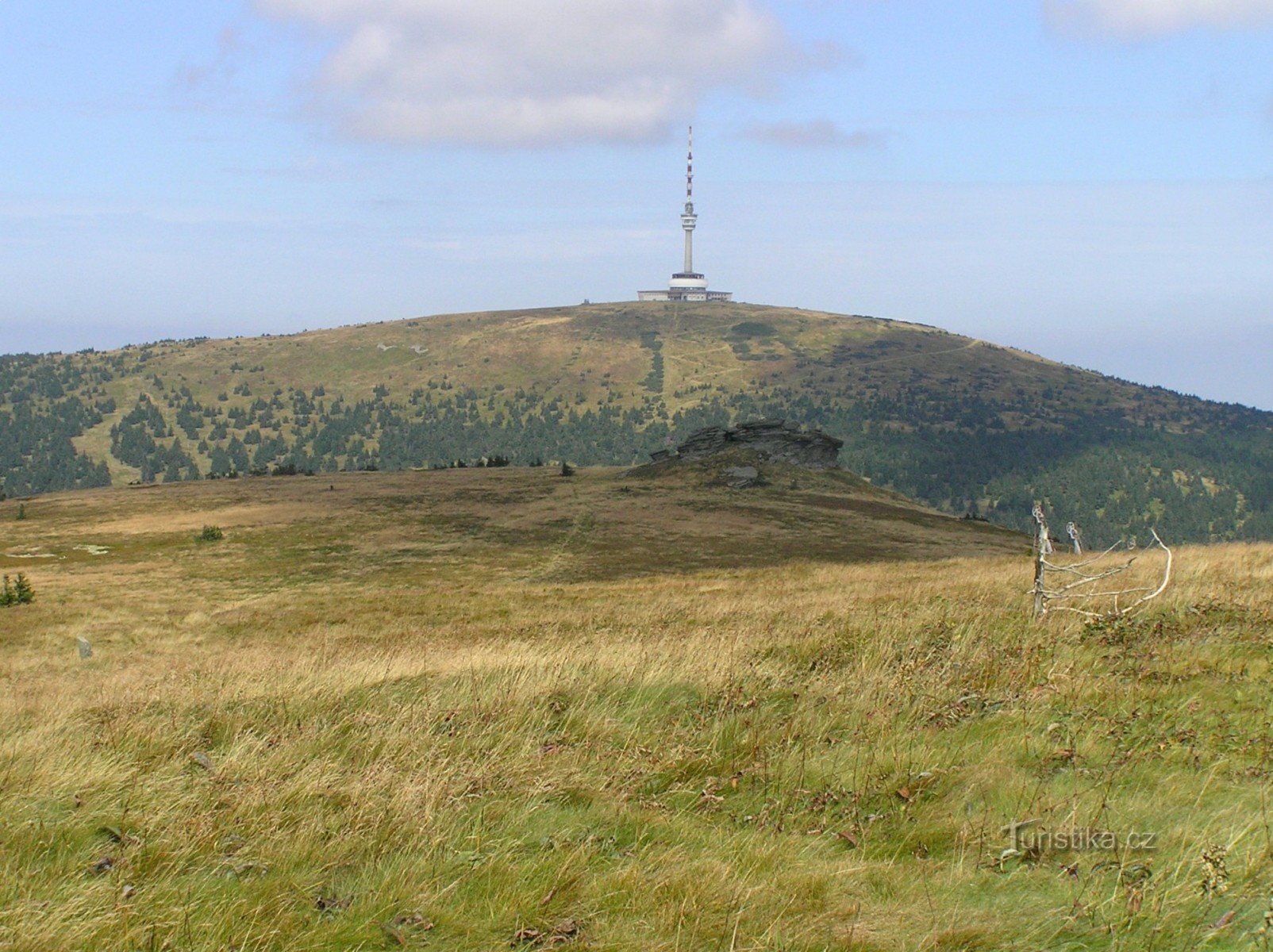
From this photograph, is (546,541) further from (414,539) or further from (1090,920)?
(1090,920)

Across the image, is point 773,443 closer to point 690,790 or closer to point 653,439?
point 690,790

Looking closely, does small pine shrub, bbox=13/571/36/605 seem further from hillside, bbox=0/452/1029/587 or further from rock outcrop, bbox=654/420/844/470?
rock outcrop, bbox=654/420/844/470

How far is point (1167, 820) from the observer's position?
5.12m

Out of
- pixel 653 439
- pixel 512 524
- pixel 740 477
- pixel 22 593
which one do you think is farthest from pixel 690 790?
pixel 653 439

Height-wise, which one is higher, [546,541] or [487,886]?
[487,886]

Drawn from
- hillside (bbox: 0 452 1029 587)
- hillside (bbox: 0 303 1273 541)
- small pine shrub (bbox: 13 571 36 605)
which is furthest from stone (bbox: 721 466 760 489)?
hillside (bbox: 0 303 1273 541)

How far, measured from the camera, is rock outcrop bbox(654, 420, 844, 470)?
74.1 metres

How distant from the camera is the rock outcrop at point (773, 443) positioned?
2916 inches

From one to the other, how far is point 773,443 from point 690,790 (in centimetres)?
6963

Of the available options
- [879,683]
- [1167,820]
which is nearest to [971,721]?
[879,683]

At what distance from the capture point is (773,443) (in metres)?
74.3

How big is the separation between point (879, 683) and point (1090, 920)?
11.6ft

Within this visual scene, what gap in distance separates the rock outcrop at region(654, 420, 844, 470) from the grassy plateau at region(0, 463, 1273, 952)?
61106 mm

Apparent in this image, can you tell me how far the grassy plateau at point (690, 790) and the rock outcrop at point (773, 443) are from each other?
200 ft
